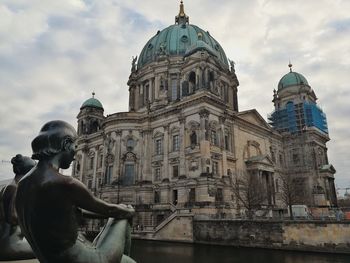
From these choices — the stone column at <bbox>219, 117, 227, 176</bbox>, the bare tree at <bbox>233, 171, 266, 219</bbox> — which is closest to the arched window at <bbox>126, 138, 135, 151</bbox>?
the stone column at <bbox>219, 117, 227, 176</bbox>

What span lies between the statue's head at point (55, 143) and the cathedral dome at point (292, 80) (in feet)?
217

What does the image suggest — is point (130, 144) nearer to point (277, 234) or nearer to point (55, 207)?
point (277, 234)

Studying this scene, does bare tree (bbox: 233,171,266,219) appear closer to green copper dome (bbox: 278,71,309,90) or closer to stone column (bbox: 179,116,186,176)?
stone column (bbox: 179,116,186,176)

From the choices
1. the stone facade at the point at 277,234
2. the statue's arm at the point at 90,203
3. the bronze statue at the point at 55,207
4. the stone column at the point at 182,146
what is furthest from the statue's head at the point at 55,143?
the stone column at the point at 182,146

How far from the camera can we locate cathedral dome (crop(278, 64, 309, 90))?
63375 mm

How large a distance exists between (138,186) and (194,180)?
10.8 m

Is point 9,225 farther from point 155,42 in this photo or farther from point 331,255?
point 155,42

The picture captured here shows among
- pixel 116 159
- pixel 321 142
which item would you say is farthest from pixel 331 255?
pixel 321 142

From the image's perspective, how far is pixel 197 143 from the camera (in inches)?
Result: 1580

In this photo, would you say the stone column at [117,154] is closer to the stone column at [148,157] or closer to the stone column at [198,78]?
the stone column at [148,157]

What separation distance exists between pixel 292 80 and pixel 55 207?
6741 cm

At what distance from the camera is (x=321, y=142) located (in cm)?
6203

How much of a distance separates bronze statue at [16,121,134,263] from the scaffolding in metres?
62.4

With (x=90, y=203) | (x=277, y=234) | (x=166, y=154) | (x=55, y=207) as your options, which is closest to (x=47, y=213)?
(x=55, y=207)
